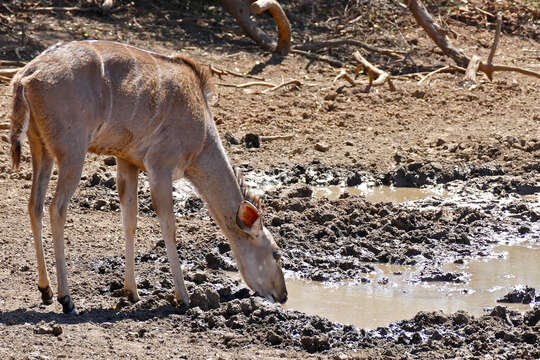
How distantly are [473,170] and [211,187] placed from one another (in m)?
4.31

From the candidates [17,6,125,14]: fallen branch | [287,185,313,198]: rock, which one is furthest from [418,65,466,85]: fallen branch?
[17,6,125,14]: fallen branch

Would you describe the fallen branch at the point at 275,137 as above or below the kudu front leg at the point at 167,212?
below

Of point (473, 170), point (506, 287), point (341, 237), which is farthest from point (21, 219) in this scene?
point (473, 170)

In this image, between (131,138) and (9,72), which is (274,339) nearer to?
(131,138)

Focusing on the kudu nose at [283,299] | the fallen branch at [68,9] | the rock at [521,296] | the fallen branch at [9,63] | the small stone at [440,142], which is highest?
the fallen branch at [68,9]

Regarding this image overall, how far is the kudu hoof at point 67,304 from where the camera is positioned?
5.57m

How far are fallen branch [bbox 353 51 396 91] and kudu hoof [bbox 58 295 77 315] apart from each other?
7.16 meters

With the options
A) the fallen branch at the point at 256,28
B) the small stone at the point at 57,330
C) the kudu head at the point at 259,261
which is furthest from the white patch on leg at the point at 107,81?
the fallen branch at the point at 256,28

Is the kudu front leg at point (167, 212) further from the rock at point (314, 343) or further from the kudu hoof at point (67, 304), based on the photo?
the rock at point (314, 343)

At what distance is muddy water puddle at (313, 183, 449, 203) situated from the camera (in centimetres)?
904

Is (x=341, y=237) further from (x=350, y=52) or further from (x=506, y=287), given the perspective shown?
(x=350, y=52)

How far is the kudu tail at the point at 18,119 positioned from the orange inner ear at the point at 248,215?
157 centimetres

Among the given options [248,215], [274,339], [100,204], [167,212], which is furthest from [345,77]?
[274,339]

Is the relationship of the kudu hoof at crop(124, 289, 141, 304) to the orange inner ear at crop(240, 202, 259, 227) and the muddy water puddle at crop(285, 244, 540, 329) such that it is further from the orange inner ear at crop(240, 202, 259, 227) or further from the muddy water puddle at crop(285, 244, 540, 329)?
the muddy water puddle at crop(285, 244, 540, 329)
